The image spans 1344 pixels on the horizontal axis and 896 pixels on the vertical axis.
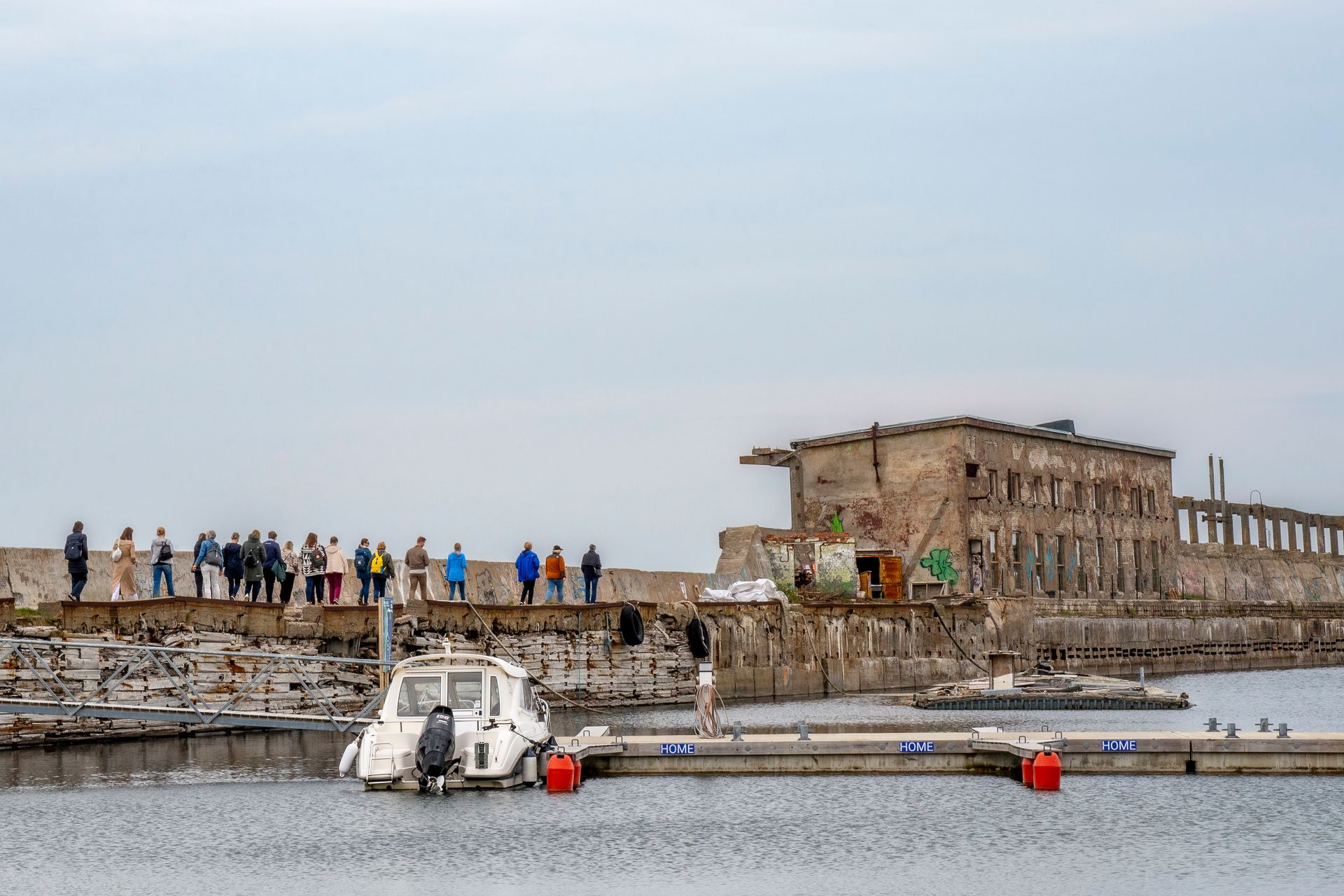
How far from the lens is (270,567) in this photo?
36406 millimetres

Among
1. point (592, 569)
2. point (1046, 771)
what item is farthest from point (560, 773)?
point (592, 569)

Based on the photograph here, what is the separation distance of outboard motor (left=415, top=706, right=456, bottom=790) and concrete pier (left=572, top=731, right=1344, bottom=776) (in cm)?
269

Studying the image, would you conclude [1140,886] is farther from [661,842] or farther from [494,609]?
[494,609]

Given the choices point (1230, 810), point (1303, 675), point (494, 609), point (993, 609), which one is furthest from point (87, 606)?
point (1303, 675)

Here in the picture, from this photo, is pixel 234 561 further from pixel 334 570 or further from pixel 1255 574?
pixel 1255 574

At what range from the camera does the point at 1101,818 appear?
72.0 feet

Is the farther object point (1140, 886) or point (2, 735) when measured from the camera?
point (2, 735)

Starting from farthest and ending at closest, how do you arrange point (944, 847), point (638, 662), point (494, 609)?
point (638, 662) < point (494, 609) < point (944, 847)

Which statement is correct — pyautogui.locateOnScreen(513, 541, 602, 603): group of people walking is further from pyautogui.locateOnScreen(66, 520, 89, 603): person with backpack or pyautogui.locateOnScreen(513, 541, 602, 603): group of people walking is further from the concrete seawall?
pyautogui.locateOnScreen(66, 520, 89, 603): person with backpack

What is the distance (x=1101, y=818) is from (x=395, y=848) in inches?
366

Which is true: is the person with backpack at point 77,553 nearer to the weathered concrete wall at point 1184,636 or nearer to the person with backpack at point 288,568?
the person with backpack at point 288,568

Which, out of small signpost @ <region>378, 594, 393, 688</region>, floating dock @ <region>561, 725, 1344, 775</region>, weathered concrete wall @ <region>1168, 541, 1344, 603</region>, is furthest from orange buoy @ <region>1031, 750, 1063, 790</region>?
weathered concrete wall @ <region>1168, 541, 1344, 603</region>

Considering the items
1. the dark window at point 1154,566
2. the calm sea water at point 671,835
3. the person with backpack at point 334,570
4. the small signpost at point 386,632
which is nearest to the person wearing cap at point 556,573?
the person with backpack at point 334,570

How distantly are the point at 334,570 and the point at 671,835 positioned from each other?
17706 mm
